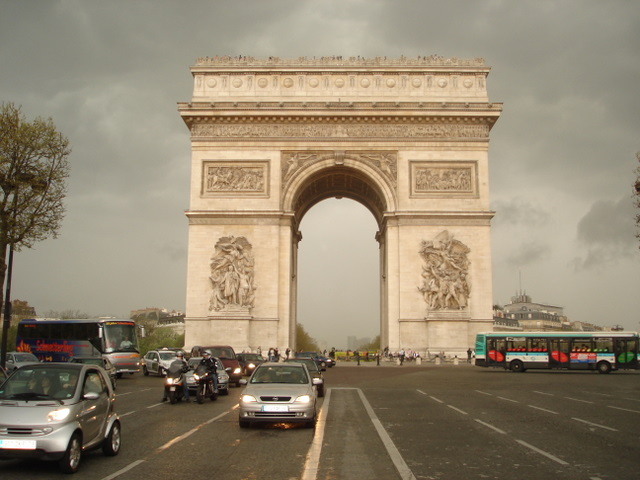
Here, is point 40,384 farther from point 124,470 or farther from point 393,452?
point 393,452

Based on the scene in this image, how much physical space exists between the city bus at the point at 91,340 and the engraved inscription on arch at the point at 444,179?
1975cm

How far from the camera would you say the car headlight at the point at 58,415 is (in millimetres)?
8750

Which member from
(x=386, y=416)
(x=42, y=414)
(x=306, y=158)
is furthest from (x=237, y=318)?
(x=42, y=414)

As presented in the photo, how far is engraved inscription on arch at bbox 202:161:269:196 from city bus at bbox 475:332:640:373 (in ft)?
54.8

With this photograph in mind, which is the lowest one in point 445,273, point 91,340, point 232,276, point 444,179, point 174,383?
point 174,383

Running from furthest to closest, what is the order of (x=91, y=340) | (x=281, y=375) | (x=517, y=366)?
(x=517, y=366) < (x=91, y=340) < (x=281, y=375)

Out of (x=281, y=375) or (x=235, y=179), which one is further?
(x=235, y=179)

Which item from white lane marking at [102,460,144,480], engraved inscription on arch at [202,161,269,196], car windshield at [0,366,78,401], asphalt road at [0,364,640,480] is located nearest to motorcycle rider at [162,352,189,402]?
asphalt road at [0,364,640,480]

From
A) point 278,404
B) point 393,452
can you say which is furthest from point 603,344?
point 393,452

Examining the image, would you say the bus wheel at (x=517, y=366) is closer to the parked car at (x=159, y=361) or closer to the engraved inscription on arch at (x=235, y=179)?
the engraved inscription on arch at (x=235, y=179)

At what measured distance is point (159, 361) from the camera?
117 feet

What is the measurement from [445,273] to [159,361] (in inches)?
709

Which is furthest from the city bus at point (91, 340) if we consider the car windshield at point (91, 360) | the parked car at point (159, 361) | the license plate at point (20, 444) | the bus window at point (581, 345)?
the license plate at point (20, 444)

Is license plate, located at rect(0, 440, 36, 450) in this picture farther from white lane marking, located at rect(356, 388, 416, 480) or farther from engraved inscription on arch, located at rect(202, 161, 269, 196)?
engraved inscription on arch, located at rect(202, 161, 269, 196)
